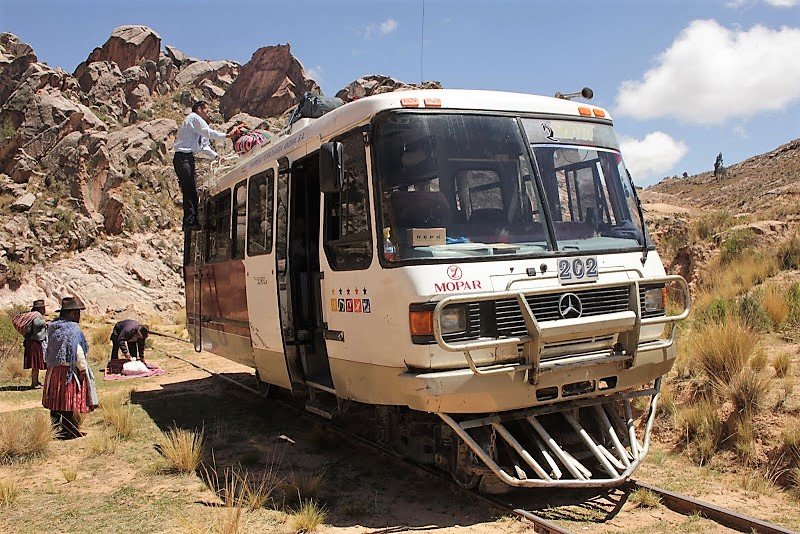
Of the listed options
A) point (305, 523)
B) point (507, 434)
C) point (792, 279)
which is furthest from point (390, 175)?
point (792, 279)

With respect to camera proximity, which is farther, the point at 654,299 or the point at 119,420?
the point at 119,420

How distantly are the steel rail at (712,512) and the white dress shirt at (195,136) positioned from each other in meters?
8.26

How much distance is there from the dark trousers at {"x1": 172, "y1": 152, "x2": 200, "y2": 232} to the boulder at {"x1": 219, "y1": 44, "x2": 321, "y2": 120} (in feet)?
179

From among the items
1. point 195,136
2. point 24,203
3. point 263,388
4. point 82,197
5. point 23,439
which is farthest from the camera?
point 82,197

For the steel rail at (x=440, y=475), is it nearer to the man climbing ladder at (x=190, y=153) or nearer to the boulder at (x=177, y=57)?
the man climbing ladder at (x=190, y=153)

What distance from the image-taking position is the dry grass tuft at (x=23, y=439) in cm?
844

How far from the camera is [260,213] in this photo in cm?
888

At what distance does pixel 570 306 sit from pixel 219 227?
6.43 meters

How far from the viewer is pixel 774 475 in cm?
675

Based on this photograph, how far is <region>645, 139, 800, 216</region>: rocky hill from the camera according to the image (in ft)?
114

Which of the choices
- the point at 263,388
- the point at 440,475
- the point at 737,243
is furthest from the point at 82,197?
the point at 440,475

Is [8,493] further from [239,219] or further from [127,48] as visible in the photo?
[127,48]

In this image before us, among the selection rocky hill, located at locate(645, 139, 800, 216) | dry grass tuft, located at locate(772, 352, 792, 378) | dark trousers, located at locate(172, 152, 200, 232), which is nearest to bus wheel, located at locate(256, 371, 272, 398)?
dark trousers, located at locate(172, 152, 200, 232)

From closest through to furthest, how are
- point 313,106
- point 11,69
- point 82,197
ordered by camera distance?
1. point 313,106
2. point 82,197
3. point 11,69
